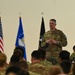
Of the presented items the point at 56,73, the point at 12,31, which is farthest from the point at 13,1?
the point at 56,73

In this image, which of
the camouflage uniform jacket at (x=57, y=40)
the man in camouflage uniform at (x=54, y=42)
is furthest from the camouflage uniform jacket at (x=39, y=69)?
the camouflage uniform jacket at (x=57, y=40)

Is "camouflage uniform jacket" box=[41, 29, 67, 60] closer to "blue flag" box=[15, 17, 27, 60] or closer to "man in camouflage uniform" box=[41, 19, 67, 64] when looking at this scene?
"man in camouflage uniform" box=[41, 19, 67, 64]

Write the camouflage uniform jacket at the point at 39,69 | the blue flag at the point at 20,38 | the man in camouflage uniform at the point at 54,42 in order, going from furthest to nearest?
the blue flag at the point at 20,38 → the man in camouflage uniform at the point at 54,42 → the camouflage uniform jacket at the point at 39,69

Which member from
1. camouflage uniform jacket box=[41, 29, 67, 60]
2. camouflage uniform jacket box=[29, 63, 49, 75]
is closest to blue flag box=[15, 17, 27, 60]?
camouflage uniform jacket box=[41, 29, 67, 60]

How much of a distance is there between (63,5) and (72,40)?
3.96 feet

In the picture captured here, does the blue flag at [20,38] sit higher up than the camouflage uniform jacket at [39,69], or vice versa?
the camouflage uniform jacket at [39,69]

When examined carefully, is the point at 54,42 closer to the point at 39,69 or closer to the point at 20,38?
the point at 39,69

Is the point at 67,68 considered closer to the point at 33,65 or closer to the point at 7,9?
the point at 33,65

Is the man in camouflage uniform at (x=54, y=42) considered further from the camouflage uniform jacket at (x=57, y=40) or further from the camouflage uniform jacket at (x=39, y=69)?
the camouflage uniform jacket at (x=39, y=69)

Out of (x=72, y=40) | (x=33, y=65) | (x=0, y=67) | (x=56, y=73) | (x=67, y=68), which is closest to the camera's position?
(x=56, y=73)

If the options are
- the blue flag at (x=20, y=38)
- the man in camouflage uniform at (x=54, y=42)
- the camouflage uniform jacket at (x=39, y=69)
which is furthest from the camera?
the blue flag at (x=20, y=38)

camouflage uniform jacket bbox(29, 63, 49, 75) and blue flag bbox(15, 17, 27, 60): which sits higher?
camouflage uniform jacket bbox(29, 63, 49, 75)

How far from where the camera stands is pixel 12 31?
36.7 feet

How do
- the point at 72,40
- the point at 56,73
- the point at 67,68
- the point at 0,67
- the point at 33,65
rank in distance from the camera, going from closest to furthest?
the point at 56,73
the point at 67,68
the point at 0,67
the point at 33,65
the point at 72,40
